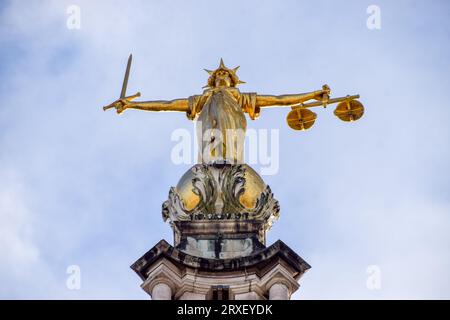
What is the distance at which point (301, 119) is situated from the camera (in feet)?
183

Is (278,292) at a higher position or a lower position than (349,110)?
lower

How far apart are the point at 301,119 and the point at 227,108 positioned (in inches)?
89.6

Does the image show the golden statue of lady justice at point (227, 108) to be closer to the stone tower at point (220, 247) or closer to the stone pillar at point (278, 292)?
the stone tower at point (220, 247)

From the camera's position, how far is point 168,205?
5359cm

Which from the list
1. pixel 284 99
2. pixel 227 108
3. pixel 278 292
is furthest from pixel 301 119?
pixel 278 292

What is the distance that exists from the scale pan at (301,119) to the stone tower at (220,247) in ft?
8.26

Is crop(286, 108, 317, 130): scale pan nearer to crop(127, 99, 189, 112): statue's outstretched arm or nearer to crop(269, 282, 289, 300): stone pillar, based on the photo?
crop(127, 99, 189, 112): statue's outstretched arm

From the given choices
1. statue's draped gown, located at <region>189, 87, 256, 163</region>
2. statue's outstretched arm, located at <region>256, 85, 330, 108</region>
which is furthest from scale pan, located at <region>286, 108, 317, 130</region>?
statue's draped gown, located at <region>189, 87, 256, 163</region>

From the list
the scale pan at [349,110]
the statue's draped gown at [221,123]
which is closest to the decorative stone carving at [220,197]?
the statue's draped gown at [221,123]

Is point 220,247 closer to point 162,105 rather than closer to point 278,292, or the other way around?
point 278,292

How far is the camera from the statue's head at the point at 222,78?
56406 millimetres

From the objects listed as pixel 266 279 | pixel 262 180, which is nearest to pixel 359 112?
pixel 262 180
